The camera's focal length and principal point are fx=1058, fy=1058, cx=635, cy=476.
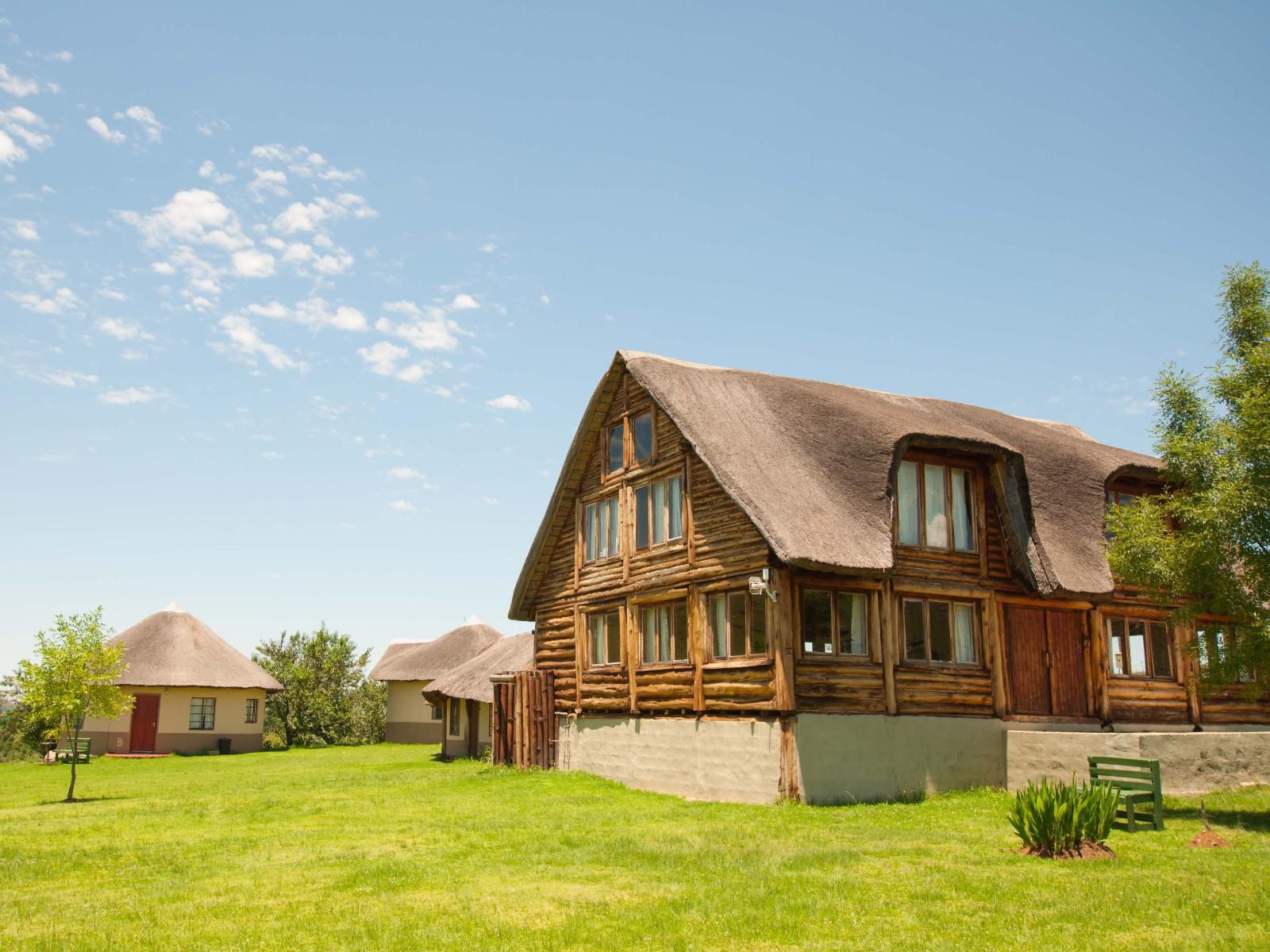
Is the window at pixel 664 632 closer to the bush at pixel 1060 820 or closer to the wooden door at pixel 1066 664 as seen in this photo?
the wooden door at pixel 1066 664

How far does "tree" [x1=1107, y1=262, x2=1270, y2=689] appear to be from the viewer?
16703mm

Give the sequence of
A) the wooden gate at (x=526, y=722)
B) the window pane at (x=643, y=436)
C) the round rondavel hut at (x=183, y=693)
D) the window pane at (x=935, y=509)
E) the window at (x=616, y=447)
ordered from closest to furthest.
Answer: the window pane at (x=935, y=509) < the window pane at (x=643, y=436) < the window at (x=616, y=447) < the wooden gate at (x=526, y=722) < the round rondavel hut at (x=183, y=693)

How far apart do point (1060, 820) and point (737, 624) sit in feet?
29.0

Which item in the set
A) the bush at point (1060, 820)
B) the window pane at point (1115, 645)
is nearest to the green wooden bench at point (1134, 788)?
the bush at point (1060, 820)

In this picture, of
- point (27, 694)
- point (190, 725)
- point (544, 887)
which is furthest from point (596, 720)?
point (190, 725)

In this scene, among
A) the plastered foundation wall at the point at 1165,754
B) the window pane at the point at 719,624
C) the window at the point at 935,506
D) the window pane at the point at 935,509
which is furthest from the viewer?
the window pane at the point at 935,509

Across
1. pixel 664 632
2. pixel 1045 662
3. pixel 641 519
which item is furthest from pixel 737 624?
pixel 1045 662

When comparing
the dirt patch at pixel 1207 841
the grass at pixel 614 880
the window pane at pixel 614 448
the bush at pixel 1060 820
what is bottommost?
the grass at pixel 614 880

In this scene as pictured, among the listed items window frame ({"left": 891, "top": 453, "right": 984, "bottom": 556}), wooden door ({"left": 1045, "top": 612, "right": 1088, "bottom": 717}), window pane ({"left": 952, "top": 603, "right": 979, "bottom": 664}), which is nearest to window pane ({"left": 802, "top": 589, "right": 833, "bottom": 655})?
window frame ({"left": 891, "top": 453, "right": 984, "bottom": 556})

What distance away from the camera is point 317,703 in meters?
54.5

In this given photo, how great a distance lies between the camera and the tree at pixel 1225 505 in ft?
54.8

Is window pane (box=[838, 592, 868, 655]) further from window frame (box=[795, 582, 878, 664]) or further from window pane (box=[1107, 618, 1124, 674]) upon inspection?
window pane (box=[1107, 618, 1124, 674])

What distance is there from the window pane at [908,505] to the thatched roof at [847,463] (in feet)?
2.65

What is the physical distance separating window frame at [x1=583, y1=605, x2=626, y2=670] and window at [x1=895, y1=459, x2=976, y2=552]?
716 centimetres
